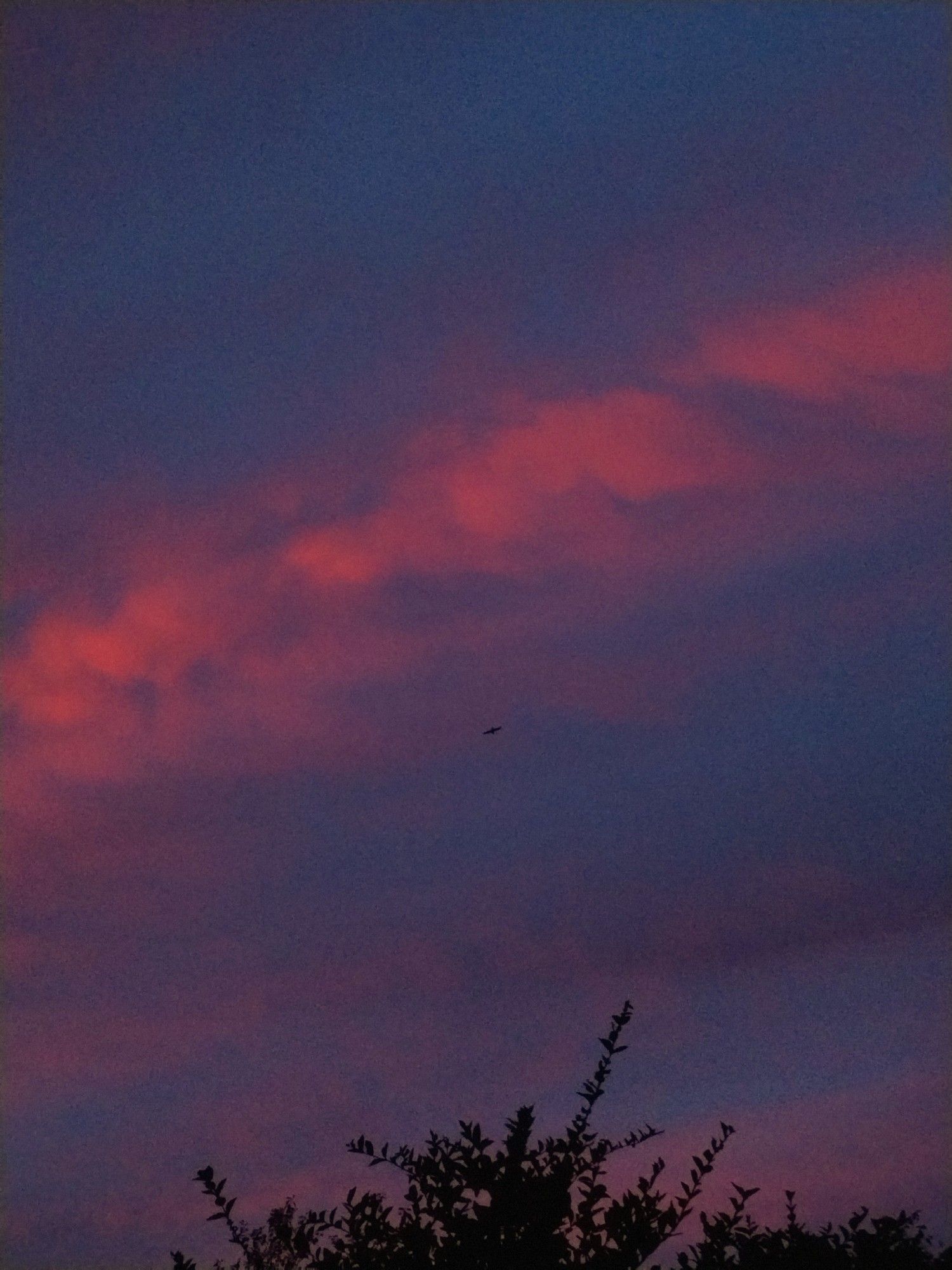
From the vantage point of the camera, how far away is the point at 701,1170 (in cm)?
1124

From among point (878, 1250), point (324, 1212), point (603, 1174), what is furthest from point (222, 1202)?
point (878, 1250)

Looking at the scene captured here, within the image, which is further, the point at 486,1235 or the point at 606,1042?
the point at 606,1042

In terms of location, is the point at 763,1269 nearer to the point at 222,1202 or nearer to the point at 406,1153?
the point at 406,1153

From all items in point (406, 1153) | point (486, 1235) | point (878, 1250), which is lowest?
point (878, 1250)

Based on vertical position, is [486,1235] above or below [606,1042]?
below

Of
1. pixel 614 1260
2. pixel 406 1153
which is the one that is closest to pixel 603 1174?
pixel 614 1260

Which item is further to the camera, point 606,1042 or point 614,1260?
point 606,1042

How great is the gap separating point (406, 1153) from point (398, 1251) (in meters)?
0.67

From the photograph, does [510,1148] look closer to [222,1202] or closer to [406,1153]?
[406,1153]

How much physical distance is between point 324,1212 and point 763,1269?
10.7 feet

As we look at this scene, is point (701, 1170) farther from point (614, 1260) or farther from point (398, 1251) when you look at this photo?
point (398, 1251)

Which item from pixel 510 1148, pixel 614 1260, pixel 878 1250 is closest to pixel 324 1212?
pixel 510 1148

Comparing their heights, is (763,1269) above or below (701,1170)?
below

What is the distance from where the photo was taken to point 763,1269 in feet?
36.4
